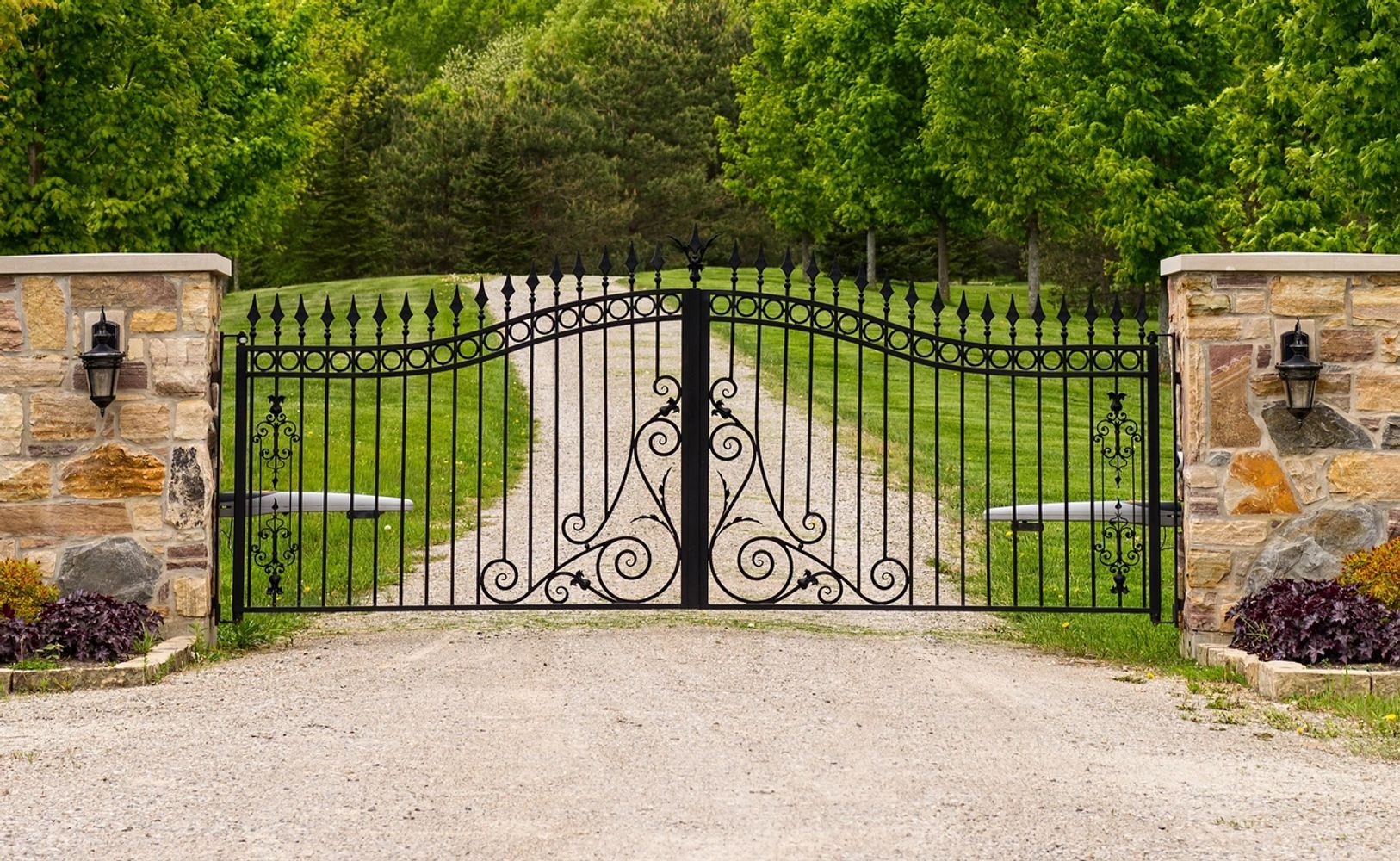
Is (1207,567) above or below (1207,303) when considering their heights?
below

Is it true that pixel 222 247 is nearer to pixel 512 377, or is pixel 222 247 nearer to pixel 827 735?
pixel 512 377

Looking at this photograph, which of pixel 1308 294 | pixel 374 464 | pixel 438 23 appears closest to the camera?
pixel 1308 294

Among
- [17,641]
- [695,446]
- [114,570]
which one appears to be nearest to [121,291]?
[114,570]

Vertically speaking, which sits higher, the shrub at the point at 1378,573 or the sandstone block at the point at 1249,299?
the sandstone block at the point at 1249,299

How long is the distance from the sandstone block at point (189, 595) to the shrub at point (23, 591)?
0.59m

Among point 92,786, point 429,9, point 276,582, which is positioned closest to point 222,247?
point 276,582

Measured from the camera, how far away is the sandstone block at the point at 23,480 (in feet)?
25.6

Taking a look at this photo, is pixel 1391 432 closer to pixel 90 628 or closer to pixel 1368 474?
pixel 1368 474

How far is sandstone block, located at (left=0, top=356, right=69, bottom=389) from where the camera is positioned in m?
7.79

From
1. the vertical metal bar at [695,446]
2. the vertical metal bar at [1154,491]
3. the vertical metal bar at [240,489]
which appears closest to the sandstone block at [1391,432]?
the vertical metal bar at [1154,491]

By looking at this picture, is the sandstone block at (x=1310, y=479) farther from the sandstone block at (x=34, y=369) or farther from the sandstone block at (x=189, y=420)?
the sandstone block at (x=34, y=369)

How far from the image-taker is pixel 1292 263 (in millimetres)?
7770

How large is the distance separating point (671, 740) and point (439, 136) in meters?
40.2

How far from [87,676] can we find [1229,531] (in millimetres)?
5736
